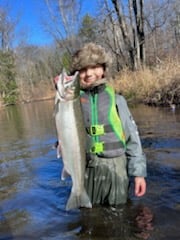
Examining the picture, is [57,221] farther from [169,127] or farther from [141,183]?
[169,127]

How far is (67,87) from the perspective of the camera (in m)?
3.06

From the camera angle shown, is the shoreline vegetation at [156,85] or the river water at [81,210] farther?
the shoreline vegetation at [156,85]

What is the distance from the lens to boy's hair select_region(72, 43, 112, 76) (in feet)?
11.9

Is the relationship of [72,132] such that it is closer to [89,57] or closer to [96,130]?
[96,130]

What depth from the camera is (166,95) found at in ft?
47.9

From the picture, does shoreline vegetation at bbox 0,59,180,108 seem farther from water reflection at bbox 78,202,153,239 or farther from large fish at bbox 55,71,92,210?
large fish at bbox 55,71,92,210

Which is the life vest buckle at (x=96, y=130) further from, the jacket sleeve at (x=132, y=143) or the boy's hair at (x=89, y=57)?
the boy's hair at (x=89, y=57)

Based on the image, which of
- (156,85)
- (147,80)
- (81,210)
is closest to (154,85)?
(156,85)

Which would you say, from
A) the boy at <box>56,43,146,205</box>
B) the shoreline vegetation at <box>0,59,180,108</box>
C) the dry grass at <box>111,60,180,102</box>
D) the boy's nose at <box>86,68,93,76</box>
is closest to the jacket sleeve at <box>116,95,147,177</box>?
the boy at <box>56,43,146,205</box>

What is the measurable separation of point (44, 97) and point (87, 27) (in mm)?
10045

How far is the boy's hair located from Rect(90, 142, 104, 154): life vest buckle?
0.76 meters

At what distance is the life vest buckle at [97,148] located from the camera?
12.2 feet

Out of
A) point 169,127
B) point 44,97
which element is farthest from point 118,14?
point 44,97

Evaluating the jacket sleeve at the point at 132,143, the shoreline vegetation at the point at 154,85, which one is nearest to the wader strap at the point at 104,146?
the jacket sleeve at the point at 132,143
